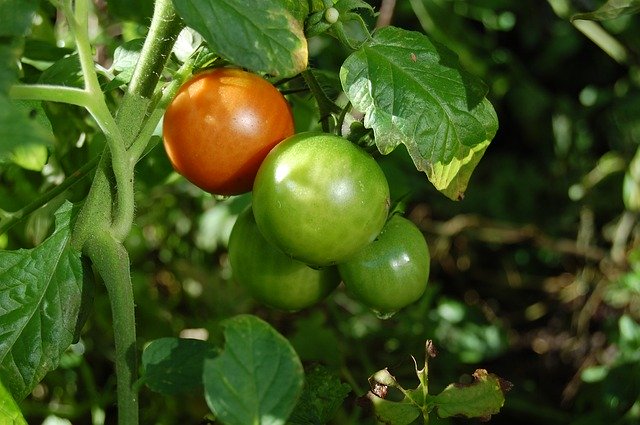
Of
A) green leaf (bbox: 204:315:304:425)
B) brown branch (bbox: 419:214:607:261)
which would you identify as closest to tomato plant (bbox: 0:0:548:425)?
green leaf (bbox: 204:315:304:425)

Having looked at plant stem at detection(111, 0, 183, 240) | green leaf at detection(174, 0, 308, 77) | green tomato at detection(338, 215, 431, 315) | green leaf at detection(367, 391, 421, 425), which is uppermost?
green leaf at detection(174, 0, 308, 77)

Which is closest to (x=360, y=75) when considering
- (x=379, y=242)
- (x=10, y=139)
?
(x=379, y=242)

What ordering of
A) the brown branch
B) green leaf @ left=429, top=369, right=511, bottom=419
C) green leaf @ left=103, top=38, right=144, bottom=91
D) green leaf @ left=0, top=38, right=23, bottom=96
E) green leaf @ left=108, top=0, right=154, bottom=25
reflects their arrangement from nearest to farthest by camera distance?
green leaf @ left=0, top=38, right=23, bottom=96 → green leaf @ left=429, top=369, right=511, bottom=419 → green leaf @ left=103, top=38, right=144, bottom=91 → green leaf @ left=108, top=0, right=154, bottom=25 → the brown branch

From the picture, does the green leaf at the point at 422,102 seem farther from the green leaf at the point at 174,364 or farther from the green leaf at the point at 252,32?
the green leaf at the point at 174,364

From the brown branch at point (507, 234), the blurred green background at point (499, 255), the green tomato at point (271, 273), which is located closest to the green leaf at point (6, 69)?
the green tomato at point (271, 273)

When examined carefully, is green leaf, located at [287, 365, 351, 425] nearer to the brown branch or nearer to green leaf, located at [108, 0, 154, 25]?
green leaf, located at [108, 0, 154, 25]

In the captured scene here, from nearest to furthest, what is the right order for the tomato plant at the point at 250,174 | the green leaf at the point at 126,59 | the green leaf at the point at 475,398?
the tomato plant at the point at 250,174 → the green leaf at the point at 475,398 → the green leaf at the point at 126,59

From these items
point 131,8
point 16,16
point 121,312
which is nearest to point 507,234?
point 131,8
